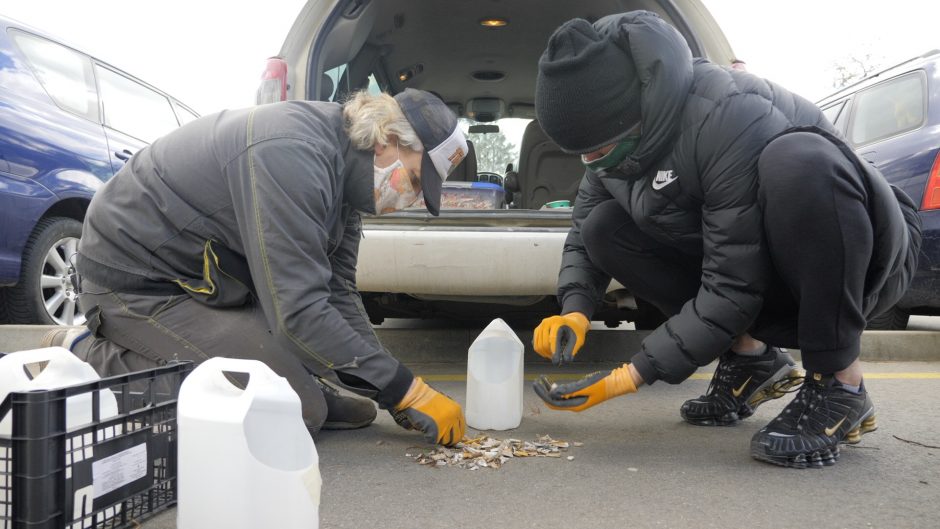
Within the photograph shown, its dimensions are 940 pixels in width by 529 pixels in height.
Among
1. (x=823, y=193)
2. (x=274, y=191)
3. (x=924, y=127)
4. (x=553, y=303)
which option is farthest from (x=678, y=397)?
(x=924, y=127)

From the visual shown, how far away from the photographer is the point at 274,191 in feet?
5.98

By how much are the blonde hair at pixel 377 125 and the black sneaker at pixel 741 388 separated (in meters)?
1.29

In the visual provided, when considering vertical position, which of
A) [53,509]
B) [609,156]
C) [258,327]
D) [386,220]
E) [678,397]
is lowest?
[678,397]

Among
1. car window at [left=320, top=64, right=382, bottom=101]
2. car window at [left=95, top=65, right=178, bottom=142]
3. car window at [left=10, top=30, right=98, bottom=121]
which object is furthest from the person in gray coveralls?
car window at [left=95, top=65, right=178, bottom=142]

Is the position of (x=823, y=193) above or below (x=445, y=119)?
A: below

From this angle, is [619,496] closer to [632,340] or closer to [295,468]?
[295,468]

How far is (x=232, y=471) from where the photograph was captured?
1169mm

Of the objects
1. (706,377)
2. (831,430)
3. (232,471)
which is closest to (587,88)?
(831,430)

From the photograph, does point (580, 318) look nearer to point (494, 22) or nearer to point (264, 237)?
point (264, 237)

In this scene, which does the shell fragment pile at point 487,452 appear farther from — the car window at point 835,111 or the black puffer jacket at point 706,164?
the car window at point 835,111

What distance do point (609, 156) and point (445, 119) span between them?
19.3 inches

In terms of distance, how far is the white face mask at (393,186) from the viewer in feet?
6.82

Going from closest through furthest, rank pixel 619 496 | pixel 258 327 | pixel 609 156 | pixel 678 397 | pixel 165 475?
1. pixel 165 475
2. pixel 619 496
3. pixel 609 156
4. pixel 258 327
5. pixel 678 397

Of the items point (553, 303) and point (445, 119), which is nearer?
point (445, 119)
